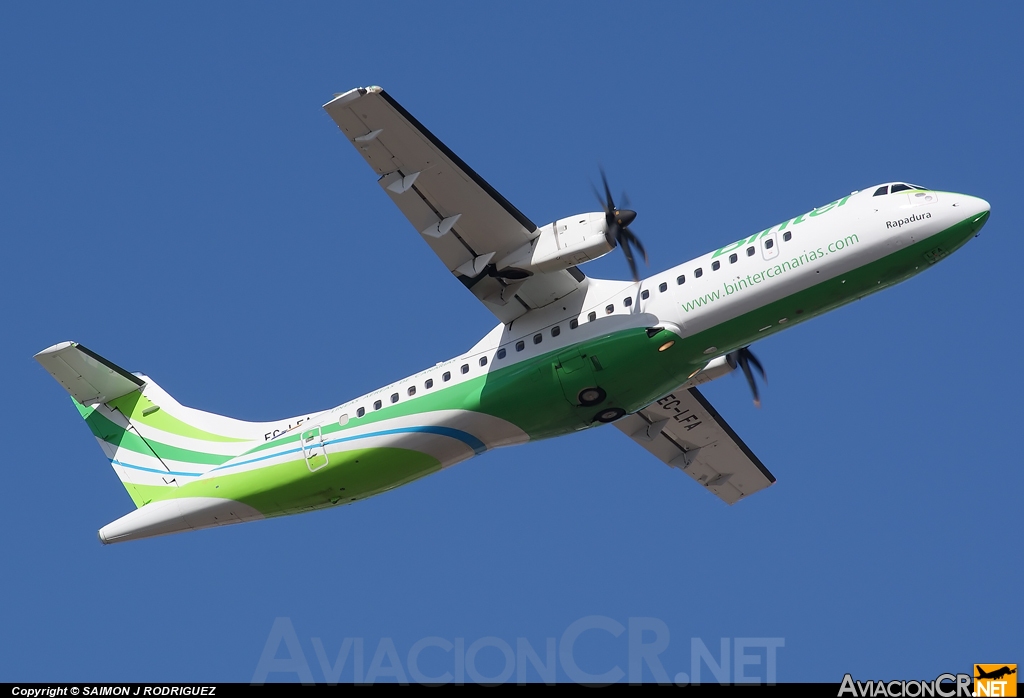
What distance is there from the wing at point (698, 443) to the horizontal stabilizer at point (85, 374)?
10520 millimetres

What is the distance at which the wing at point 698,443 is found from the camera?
25.5 metres

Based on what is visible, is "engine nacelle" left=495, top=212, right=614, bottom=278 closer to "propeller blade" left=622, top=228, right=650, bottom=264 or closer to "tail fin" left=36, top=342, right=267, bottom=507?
"propeller blade" left=622, top=228, right=650, bottom=264

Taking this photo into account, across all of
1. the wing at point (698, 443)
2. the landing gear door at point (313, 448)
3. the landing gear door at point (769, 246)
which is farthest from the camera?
the wing at point (698, 443)

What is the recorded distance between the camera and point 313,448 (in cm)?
2280

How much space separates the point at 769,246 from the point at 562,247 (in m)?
3.59

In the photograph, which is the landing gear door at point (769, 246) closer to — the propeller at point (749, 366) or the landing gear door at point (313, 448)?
the propeller at point (749, 366)

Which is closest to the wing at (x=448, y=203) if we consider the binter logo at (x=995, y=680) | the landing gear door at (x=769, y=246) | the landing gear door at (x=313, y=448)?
the landing gear door at (x=769, y=246)

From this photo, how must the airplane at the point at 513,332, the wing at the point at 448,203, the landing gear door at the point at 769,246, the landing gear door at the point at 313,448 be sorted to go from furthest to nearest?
the landing gear door at the point at 313,448, the landing gear door at the point at 769,246, the airplane at the point at 513,332, the wing at the point at 448,203

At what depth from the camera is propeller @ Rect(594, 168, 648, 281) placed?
2064 centimetres

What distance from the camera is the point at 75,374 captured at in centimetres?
2450

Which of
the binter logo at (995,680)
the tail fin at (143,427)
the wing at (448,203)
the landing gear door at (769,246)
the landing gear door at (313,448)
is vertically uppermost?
the wing at (448,203)

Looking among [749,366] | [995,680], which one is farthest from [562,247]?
[995,680]

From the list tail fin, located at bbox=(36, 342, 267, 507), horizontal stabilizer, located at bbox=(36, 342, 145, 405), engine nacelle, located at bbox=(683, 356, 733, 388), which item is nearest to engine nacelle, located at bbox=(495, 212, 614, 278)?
engine nacelle, located at bbox=(683, 356, 733, 388)

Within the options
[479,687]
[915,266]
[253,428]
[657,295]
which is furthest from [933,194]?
[253,428]
